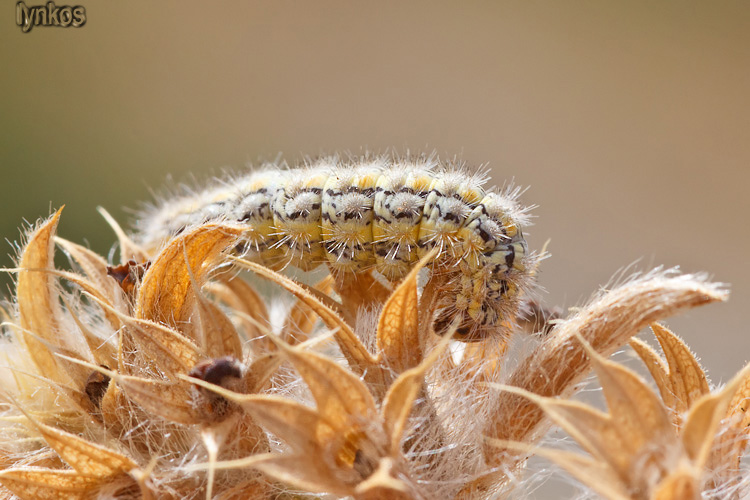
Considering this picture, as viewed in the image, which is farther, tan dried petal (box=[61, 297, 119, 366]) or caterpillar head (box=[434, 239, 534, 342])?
caterpillar head (box=[434, 239, 534, 342])

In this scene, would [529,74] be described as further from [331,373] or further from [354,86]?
[331,373]

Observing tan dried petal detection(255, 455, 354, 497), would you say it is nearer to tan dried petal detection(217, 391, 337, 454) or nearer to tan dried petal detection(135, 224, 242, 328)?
tan dried petal detection(217, 391, 337, 454)

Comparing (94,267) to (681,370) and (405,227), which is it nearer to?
(405,227)

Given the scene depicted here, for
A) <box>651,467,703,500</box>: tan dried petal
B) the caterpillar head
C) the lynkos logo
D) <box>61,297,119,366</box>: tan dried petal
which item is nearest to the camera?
<box>651,467,703,500</box>: tan dried petal

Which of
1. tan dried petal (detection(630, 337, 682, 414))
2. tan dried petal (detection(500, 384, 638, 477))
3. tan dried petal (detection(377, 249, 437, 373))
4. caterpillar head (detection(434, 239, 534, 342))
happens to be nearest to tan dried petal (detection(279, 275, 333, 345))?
caterpillar head (detection(434, 239, 534, 342))

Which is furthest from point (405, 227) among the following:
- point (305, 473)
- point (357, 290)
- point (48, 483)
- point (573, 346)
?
point (48, 483)

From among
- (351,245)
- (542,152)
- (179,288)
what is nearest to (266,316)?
(351,245)

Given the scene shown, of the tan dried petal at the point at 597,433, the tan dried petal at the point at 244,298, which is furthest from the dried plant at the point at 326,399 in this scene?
the tan dried petal at the point at 244,298
